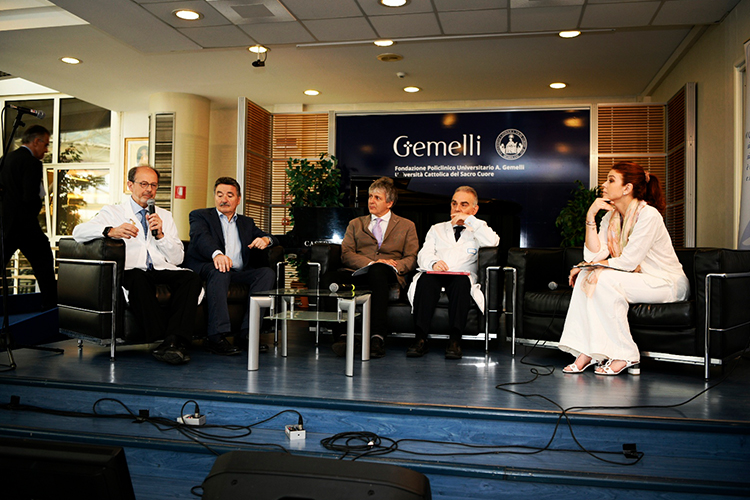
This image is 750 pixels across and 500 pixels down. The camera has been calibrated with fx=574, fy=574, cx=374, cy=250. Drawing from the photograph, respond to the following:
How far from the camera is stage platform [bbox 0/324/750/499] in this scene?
212 cm

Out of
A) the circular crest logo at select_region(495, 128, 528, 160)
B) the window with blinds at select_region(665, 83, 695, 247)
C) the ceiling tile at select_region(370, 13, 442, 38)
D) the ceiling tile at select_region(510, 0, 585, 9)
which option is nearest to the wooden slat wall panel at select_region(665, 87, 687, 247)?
the window with blinds at select_region(665, 83, 695, 247)

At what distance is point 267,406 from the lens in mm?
2568

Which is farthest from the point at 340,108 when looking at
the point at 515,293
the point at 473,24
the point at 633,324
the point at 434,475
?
the point at 434,475

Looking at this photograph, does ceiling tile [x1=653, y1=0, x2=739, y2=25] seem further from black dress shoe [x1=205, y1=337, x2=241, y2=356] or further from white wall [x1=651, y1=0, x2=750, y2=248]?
black dress shoe [x1=205, y1=337, x2=241, y2=356]

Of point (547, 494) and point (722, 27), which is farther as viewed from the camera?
point (722, 27)

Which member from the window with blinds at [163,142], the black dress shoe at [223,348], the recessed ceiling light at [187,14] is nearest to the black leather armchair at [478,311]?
the black dress shoe at [223,348]

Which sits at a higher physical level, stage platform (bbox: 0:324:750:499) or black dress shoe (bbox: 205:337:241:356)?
black dress shoe (bbox: 205:337:241:356)

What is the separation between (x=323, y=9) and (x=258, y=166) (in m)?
2.87

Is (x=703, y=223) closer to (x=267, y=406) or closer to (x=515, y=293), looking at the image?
(x=515, y=293)

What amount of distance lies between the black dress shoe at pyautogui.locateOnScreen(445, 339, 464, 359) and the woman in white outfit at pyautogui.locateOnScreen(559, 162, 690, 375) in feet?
2.09

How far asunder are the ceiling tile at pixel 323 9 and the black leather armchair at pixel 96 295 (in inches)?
97.1

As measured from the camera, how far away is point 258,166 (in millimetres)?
7227

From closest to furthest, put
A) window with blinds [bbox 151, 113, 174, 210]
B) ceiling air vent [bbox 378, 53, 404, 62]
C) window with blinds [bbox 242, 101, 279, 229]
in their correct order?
1. ceiling air vent [bbox 378, 53, 404, 62]
2. window with blinds [bbox 242, 101, 279, 229]
3. window with blinds [bbox 151, 113, 174, 210]

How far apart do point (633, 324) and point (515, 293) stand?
75 centimetres
